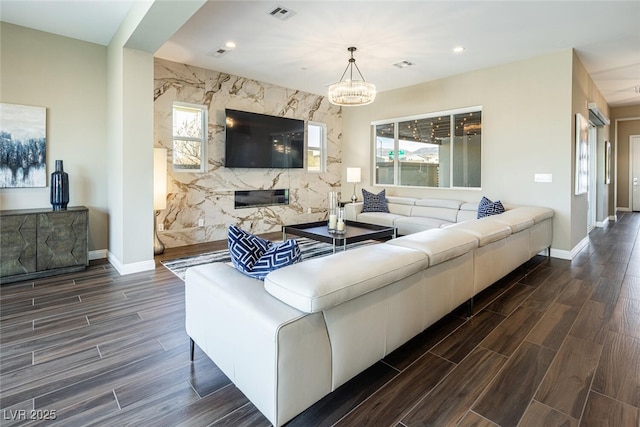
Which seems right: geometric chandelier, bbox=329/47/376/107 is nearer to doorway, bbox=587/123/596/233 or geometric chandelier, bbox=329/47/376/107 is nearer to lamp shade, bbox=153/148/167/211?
lamp shade, bbox=153/148/167/211

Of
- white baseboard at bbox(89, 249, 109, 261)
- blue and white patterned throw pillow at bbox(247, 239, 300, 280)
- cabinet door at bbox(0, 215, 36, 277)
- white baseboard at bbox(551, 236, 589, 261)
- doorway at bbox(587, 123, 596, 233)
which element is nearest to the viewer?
blue and white patterned throw pillow at bbox(247, 239, 300, 280)

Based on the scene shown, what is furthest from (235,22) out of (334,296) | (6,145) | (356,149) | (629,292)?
(629,292)

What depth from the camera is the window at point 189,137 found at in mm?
5332

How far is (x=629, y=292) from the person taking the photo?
3.27m

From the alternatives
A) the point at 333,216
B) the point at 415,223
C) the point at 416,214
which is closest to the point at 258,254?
the point at 333,216

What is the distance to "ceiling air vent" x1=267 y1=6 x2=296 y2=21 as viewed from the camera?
3371 mm

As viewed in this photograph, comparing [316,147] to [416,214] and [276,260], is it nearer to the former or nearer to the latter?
[416,214]

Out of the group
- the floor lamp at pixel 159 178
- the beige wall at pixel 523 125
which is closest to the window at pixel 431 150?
the beige wall at pixel 523 125

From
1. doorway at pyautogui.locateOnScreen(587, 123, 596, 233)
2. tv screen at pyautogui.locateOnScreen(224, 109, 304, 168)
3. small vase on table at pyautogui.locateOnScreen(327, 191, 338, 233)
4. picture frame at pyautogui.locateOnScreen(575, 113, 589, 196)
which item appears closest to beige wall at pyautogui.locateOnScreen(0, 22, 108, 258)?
tv screen at pyautogui.locateOnScreen(224, 109, 304, 168)

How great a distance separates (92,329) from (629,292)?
192 inches

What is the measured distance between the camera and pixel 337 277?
1.53 meters

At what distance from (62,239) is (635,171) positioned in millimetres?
13175

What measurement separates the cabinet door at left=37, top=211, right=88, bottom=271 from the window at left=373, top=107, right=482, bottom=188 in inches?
211

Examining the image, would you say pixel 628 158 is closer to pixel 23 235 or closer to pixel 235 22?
pixel 235 22
